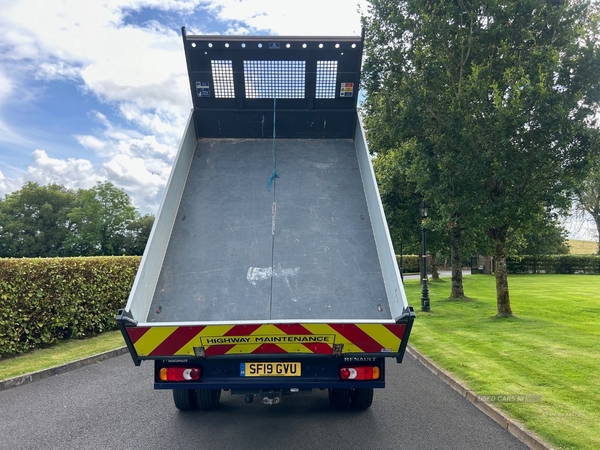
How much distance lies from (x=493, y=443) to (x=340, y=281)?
229cm

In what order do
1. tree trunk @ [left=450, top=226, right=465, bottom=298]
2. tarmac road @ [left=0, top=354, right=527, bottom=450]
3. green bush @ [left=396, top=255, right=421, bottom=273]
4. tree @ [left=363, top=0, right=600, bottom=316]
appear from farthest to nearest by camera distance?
green bush @ [left=396, top=255, right=421, bottom=273]
tree trunk @ [left=450, top=226, right=465, bottom=298]
tree @ [left=363, top=0, right=600, bottom=316]
tarmac road @ [left=0, top=354, right=527, bottom=450]

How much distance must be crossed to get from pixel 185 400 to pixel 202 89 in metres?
3.73

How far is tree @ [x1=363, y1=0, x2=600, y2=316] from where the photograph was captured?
Answer: 405 inches

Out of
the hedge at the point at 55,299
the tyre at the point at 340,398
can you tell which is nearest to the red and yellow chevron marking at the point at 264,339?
the tyre at the point at 340,398

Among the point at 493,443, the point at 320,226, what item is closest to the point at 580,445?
the point at 493,443

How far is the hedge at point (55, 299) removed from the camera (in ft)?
26.4

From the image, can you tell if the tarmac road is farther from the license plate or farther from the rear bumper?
the license plate

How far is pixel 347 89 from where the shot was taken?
554 cm

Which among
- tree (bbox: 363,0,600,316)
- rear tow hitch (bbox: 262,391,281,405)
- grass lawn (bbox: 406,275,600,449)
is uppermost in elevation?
tree (bbox: 363,0,600,316)

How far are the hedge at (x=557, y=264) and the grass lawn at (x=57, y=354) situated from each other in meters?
41.2

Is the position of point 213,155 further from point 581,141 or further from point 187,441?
point 581,141

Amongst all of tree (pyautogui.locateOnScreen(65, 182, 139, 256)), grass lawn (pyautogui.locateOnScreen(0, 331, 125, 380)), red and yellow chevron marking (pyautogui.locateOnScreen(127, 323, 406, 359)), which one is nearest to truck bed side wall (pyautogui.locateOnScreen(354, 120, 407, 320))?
red and yellow chevron marking (pyautogui.locateOnScreen(127, 323, 406, 359))

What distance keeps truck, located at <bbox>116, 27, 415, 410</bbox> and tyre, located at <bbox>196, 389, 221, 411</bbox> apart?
0.7 inches

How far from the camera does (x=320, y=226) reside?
4586 mm
